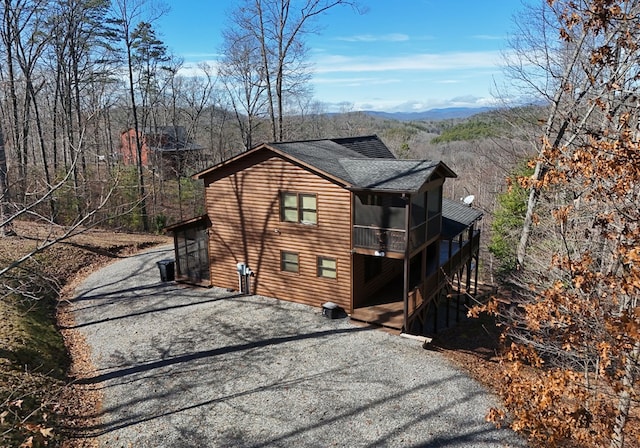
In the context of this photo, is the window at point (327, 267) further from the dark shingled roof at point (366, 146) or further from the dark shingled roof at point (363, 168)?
the dark shingled roof at point (366, 146)

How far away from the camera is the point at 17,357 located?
1120 centimetres

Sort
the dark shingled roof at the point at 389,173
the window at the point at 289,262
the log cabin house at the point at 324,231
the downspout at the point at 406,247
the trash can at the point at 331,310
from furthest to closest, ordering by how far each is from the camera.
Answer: the window at the point at 289,262, the trash can at the point at 331,310, the log cabin house at the point at 324,231, the dark shingled roof at the point at 389,173, the downspout at the point at 406,247

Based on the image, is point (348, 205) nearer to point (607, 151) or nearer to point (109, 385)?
point (109, 385)

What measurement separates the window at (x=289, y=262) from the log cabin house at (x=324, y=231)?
0.04 meters

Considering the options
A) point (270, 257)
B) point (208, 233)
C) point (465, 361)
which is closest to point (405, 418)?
point (465, 361)

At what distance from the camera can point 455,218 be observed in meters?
19.6

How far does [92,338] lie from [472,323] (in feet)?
49.3

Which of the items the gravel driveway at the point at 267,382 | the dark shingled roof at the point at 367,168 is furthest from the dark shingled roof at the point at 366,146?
the gravel driveway at the point at 267,382

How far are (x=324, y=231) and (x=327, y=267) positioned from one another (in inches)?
54.1

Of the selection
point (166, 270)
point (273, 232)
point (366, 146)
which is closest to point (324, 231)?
point (273, 232)

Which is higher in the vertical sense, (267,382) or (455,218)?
(455,218)

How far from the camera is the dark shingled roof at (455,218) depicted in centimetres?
1816

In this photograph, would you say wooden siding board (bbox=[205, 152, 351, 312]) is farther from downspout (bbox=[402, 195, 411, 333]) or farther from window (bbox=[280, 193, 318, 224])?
downspout (bbox=[402, 195, 411, 333])

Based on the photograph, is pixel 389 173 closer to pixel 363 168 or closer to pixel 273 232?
pixel 363 168
